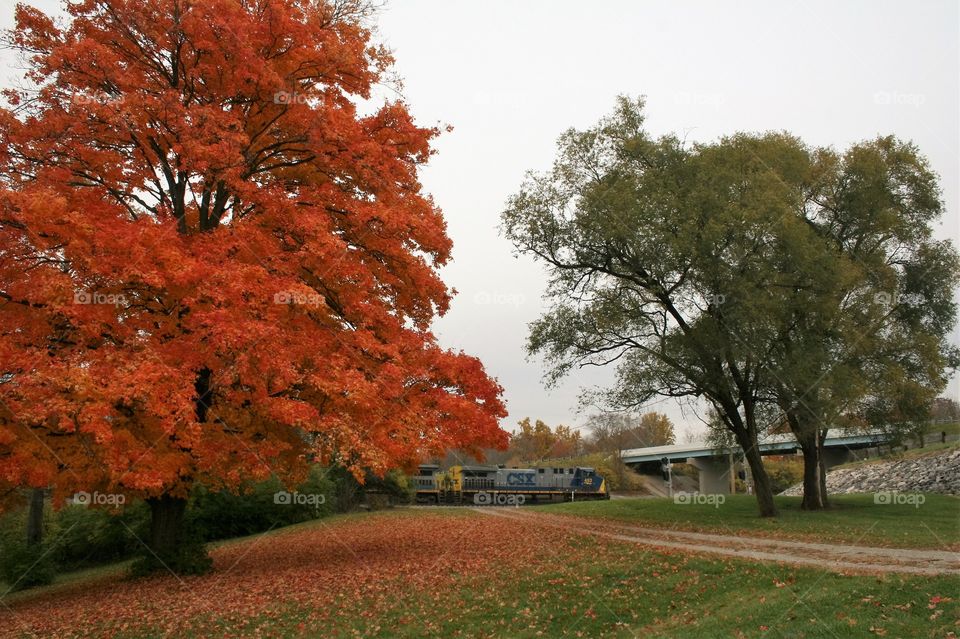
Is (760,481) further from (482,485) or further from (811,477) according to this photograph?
(482,485)

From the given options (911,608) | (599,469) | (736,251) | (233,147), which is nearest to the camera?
(911,608)

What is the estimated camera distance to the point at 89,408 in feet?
35.8

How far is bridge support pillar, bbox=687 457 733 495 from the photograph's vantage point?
7575 cm

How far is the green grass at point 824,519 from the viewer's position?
1842 cm

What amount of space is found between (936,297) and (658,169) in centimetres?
1554

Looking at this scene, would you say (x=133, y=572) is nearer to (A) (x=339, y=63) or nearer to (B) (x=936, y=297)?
(A) (x=339, y=63)

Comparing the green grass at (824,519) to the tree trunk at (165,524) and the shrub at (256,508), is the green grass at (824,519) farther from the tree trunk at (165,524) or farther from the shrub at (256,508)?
the tree trunk at (165,524)

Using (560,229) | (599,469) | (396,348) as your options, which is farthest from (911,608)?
(599,469)

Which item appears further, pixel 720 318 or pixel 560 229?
pixel 560 229

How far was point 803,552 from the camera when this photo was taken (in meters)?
14.7

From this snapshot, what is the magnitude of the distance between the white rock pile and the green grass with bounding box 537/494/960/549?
7.19m

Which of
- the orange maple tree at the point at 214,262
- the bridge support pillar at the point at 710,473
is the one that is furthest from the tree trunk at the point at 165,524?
the bridge support pillar at the point at 710,473

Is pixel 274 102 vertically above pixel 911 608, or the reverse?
pixel 274 102

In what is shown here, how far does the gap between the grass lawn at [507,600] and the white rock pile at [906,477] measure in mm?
33341
